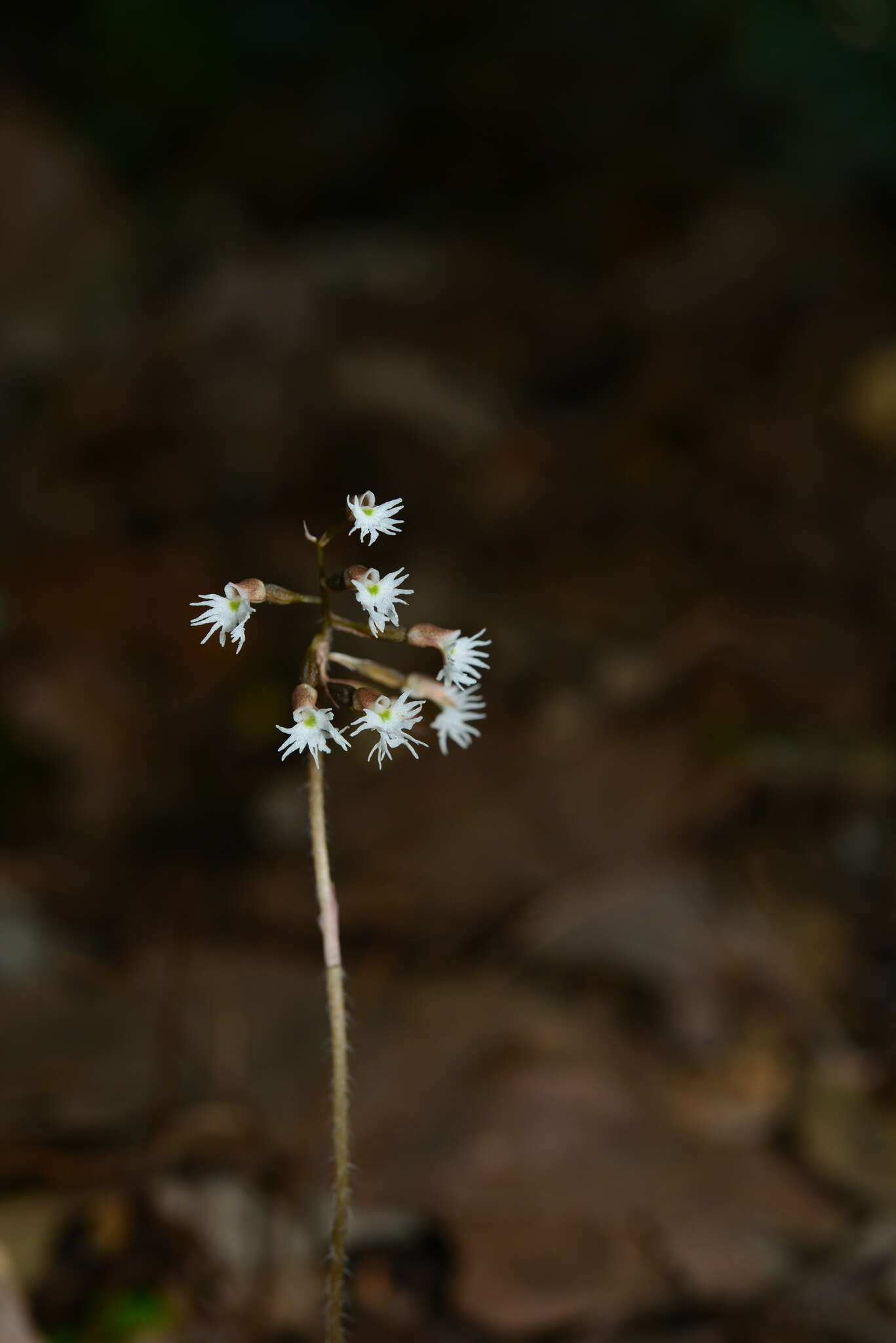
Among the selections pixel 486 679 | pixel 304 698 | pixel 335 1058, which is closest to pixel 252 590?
pixel 304 698

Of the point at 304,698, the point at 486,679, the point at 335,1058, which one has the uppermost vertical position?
the point at 486,679

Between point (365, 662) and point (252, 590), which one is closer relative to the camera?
point (252, 590)

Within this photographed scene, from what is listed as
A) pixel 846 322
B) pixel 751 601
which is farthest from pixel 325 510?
pixel 846 322

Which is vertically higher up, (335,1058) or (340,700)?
(340,700)

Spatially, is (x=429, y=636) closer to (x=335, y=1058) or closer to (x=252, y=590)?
(x=252, y=590)

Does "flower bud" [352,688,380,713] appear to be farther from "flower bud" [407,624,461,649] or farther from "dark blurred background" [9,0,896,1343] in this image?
"dark blurred background" [9,0,896,1343]

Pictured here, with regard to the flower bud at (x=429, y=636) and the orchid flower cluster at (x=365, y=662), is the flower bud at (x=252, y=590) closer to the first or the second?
the orchid flower cluster at (x=365, y=662)
